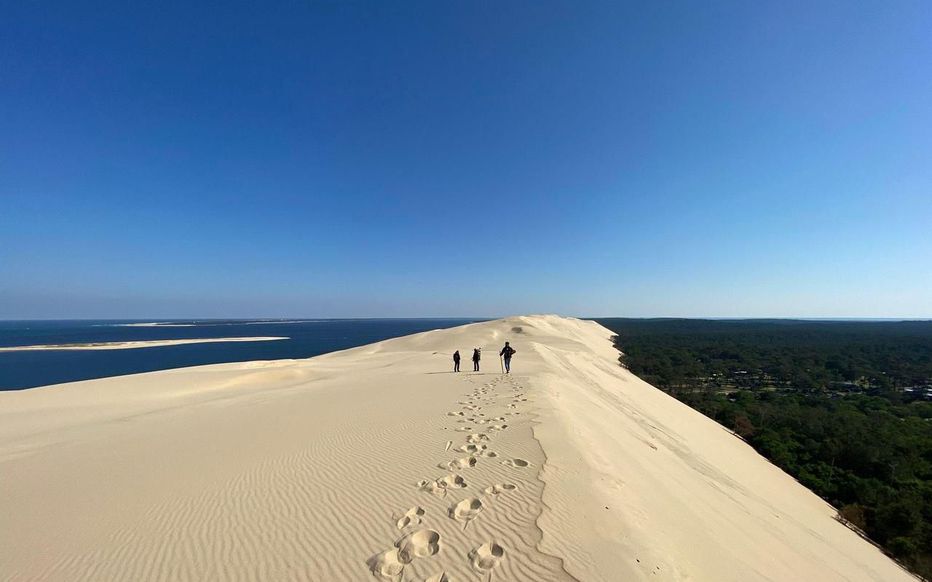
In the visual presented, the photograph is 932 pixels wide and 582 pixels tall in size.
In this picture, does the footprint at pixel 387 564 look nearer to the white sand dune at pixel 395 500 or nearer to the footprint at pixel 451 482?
the white sand dune at pixel 395 500

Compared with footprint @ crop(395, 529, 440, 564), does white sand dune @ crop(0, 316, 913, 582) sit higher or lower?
lower

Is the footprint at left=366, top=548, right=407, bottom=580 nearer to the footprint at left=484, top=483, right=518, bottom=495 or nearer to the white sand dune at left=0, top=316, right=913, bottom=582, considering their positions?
the white sand dune at left=0, top=316, right=913, bottom=582

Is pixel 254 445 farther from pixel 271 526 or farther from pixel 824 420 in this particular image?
pixel 824 420


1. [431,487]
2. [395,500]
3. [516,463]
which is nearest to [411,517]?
[395,500]

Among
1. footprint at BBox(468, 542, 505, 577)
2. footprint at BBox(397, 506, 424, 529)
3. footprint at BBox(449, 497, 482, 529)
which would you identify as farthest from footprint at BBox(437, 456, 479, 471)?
footprint at BBox(468, 542, 505, 577)

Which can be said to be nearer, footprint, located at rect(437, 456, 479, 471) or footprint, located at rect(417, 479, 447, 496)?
footprint, located at rect(417, 479, 447, 496)

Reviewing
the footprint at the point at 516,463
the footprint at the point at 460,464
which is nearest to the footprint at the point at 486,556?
the footprint at the point at 516,463

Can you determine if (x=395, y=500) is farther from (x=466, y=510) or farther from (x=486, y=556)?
(x=486, y=556)
